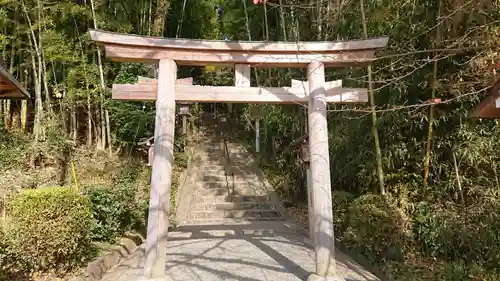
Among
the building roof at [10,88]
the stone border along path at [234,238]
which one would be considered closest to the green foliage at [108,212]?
the stone border along path at [234,238]

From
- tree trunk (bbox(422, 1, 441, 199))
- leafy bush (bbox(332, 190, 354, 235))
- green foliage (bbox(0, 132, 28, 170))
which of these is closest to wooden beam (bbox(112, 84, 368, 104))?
tree trunk (bbox(422, 1, 441, 199))

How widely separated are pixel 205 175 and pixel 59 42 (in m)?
5.15

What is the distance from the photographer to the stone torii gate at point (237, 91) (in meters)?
3.64

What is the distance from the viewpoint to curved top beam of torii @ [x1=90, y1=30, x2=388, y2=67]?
377 centimetres

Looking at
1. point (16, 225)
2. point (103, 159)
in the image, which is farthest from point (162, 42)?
point (103, 159)

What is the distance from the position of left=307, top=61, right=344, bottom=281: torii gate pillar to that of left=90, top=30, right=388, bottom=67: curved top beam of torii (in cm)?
19

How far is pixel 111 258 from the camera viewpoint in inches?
175

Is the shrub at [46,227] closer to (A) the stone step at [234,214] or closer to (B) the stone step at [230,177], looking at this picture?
(A) the stone step at [234,214]

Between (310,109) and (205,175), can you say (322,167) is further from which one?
(205,175)

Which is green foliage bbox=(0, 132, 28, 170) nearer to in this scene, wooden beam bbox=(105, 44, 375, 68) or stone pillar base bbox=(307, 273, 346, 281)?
wooden beam bbox=(105, 44, 375, 68)

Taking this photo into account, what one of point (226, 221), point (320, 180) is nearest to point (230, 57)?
point (320, 180)

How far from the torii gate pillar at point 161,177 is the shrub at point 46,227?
86 cm

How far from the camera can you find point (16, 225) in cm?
343

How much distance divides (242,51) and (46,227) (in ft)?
9.25
